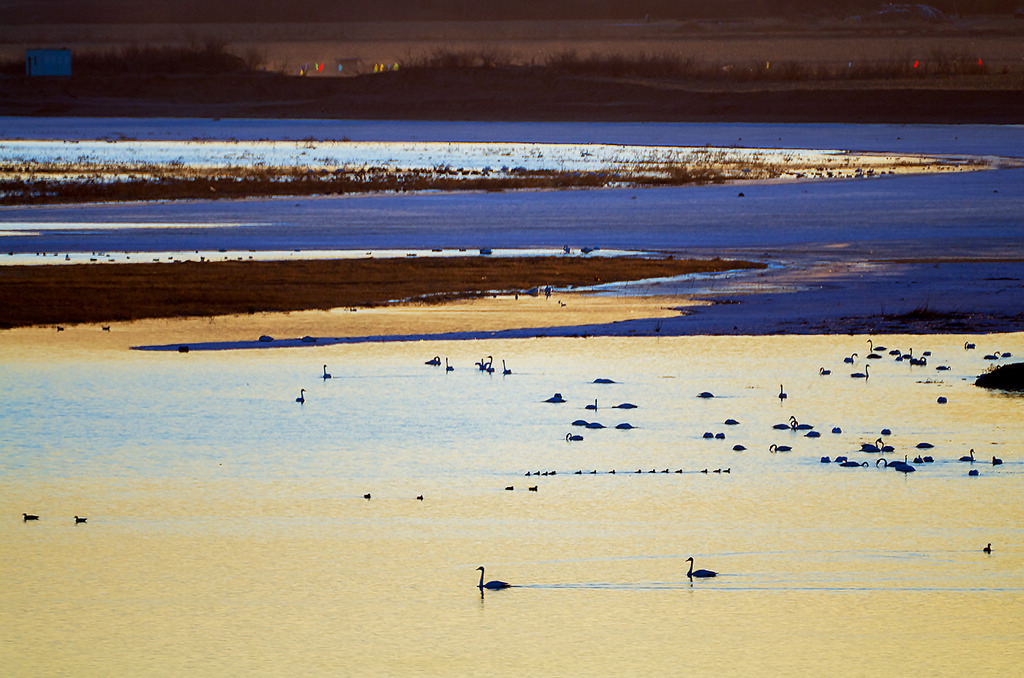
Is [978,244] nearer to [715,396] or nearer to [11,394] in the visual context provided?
[715,396]

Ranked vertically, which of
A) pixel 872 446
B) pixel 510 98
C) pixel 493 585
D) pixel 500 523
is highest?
pixel 510 98

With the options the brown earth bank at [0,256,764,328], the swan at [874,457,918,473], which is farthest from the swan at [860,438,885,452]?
the brown earth bank at [0,256,764,328]

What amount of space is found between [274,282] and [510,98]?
264 ft

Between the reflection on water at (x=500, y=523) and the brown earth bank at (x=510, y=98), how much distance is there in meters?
73.1

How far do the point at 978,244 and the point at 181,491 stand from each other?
21089mm

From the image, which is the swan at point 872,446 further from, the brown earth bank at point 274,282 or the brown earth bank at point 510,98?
the brown earth bank at point 510,98

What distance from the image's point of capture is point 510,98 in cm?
10212

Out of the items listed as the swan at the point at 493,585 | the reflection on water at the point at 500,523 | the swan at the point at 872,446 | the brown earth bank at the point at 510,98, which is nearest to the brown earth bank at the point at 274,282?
the reflection on water at the point at 500,523

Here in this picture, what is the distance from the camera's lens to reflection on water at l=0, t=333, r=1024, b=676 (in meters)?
7.68

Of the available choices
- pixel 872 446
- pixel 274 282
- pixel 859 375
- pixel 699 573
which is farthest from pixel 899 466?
pixel 274 282

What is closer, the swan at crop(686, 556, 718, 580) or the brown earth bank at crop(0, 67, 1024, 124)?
the swan at crop(686, 556, 718, 580)

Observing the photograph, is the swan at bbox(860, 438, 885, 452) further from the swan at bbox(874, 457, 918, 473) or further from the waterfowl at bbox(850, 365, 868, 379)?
the waterfowl at bbox(850, 365, 868, 379)

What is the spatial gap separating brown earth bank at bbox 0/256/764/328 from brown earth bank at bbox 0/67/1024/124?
6234cm

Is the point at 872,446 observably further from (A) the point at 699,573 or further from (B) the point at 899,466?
(A) the point at 699,573
